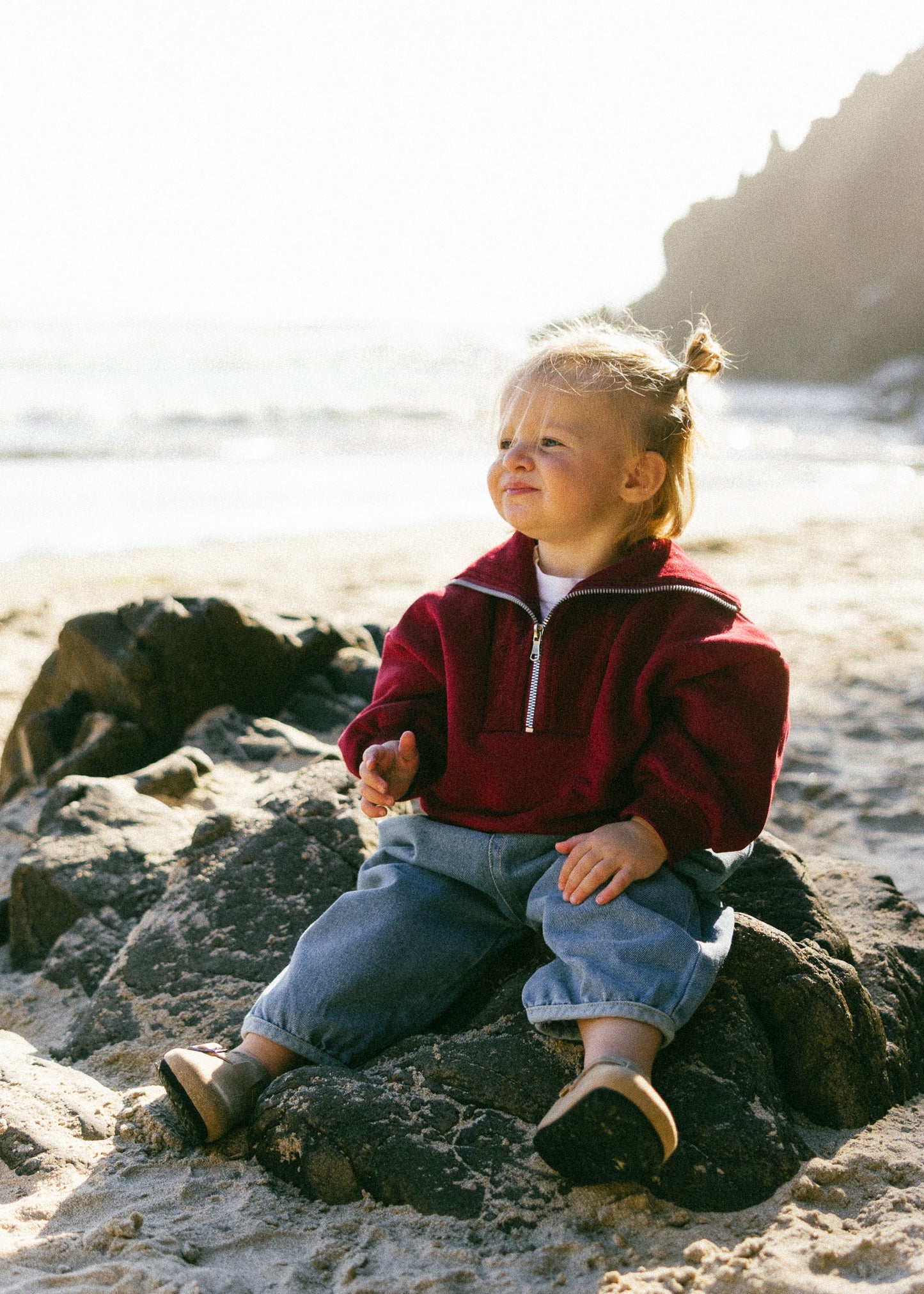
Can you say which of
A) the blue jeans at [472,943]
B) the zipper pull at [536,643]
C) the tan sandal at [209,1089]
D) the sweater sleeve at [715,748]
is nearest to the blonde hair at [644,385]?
the zipper pull at [536,643]

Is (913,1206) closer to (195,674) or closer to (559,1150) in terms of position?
(559,1150)

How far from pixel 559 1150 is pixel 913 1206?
0.55m

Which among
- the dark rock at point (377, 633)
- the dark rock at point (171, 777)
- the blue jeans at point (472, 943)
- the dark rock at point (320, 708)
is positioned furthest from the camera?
the dark rock at point (377, 633)

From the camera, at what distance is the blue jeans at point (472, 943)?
1774mm

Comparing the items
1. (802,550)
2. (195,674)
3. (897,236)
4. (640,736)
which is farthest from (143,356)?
(897,236)

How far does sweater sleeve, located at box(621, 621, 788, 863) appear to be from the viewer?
6.08ft

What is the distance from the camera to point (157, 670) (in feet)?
11.8

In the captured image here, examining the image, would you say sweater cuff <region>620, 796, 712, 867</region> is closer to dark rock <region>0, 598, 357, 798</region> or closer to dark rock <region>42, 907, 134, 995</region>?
dark rock <region>42, 907, 134, 995</region>

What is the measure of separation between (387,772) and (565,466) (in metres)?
0.66

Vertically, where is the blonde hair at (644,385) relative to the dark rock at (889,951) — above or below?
above

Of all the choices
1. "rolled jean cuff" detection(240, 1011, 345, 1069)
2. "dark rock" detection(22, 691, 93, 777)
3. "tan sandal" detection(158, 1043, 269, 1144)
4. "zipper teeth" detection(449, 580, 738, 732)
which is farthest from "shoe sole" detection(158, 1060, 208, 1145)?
"dark rock" detection(22, 691, 93, 777)

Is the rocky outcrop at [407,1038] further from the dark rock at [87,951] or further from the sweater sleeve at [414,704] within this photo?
the sweater sleeve at [414,704]

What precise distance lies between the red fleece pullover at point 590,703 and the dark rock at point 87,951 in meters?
0.88

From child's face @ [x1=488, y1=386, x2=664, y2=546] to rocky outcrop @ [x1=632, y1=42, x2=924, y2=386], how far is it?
40202 mm
